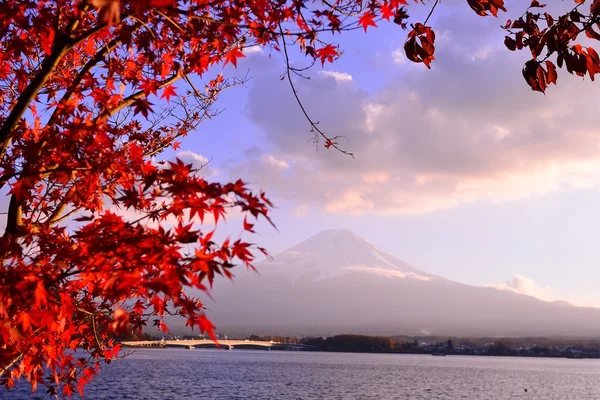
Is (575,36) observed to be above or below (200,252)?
above

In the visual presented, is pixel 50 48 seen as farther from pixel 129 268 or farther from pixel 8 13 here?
pixel 129 268

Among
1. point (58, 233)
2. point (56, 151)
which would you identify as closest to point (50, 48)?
point (56, 151)

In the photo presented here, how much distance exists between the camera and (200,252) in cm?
388

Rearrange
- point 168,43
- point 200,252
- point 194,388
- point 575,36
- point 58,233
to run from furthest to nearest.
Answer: point 194,388, point 168,43, point 58,233, point 575,36, point 200,252

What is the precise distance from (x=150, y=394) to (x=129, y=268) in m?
61.6

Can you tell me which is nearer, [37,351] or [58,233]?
[58,233]

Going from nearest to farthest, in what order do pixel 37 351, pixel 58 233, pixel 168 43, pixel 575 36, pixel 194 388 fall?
pixel 575 36
pixel 58 233
pixel 37 351
pixel 168 43
pixel 194 388

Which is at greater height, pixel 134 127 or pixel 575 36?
pixel 134 127

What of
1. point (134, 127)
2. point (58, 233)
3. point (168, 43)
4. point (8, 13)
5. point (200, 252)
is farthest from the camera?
point (134, 127)

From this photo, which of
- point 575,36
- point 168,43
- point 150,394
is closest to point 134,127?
point 168,43

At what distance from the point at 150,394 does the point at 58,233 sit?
2376 inches

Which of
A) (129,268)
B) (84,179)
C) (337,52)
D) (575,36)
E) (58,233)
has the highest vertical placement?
(337,52)

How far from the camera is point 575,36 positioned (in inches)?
169

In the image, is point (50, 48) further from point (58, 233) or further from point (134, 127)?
point (134, 127)
